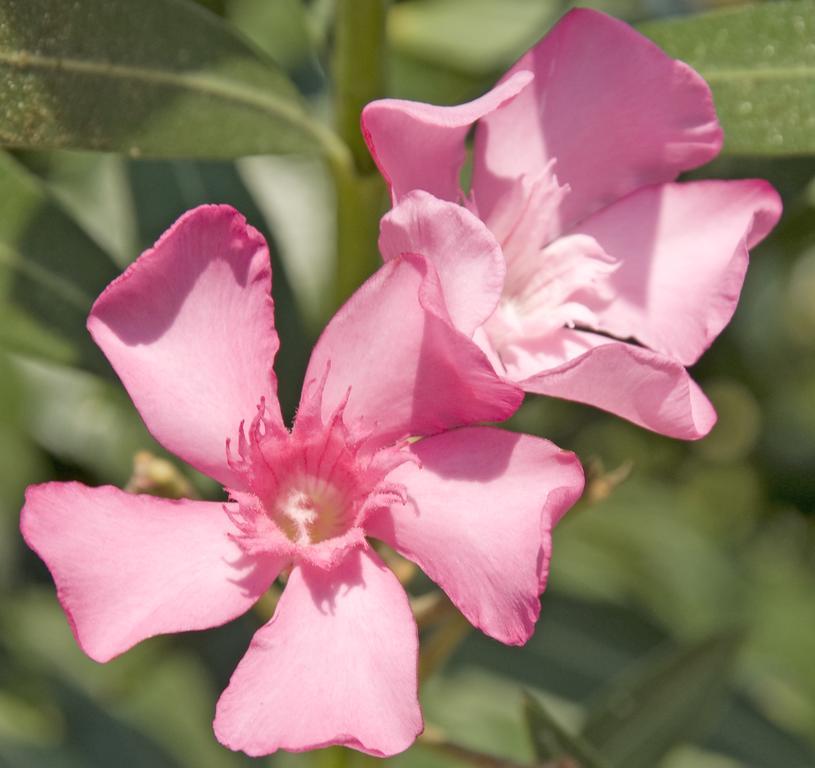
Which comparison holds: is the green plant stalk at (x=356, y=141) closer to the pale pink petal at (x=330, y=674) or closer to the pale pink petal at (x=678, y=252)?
the pale pink petal at (x=678, y=252)

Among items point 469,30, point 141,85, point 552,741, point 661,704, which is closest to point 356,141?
point 141,85

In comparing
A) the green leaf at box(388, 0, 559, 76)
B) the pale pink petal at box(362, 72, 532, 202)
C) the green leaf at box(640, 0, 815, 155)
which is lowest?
the green leaf at box(388, 0, 559, 76)

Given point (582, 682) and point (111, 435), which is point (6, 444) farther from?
point (582, 682)

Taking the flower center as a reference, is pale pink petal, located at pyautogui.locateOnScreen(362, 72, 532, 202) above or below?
above

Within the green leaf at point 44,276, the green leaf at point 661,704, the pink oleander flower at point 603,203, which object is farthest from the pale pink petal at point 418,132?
the green leaf at point 661,704

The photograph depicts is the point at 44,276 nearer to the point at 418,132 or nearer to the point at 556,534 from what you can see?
the point at 418,132

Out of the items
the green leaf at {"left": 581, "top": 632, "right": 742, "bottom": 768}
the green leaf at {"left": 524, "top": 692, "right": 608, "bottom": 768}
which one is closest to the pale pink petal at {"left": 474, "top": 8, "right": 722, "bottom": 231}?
the green leaf at {"left": 524, "top": 692, "right": 608, "bottom": 768}

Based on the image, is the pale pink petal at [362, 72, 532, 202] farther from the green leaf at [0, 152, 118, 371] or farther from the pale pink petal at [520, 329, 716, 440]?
the green leaf at [0, 152, 118, 371]
